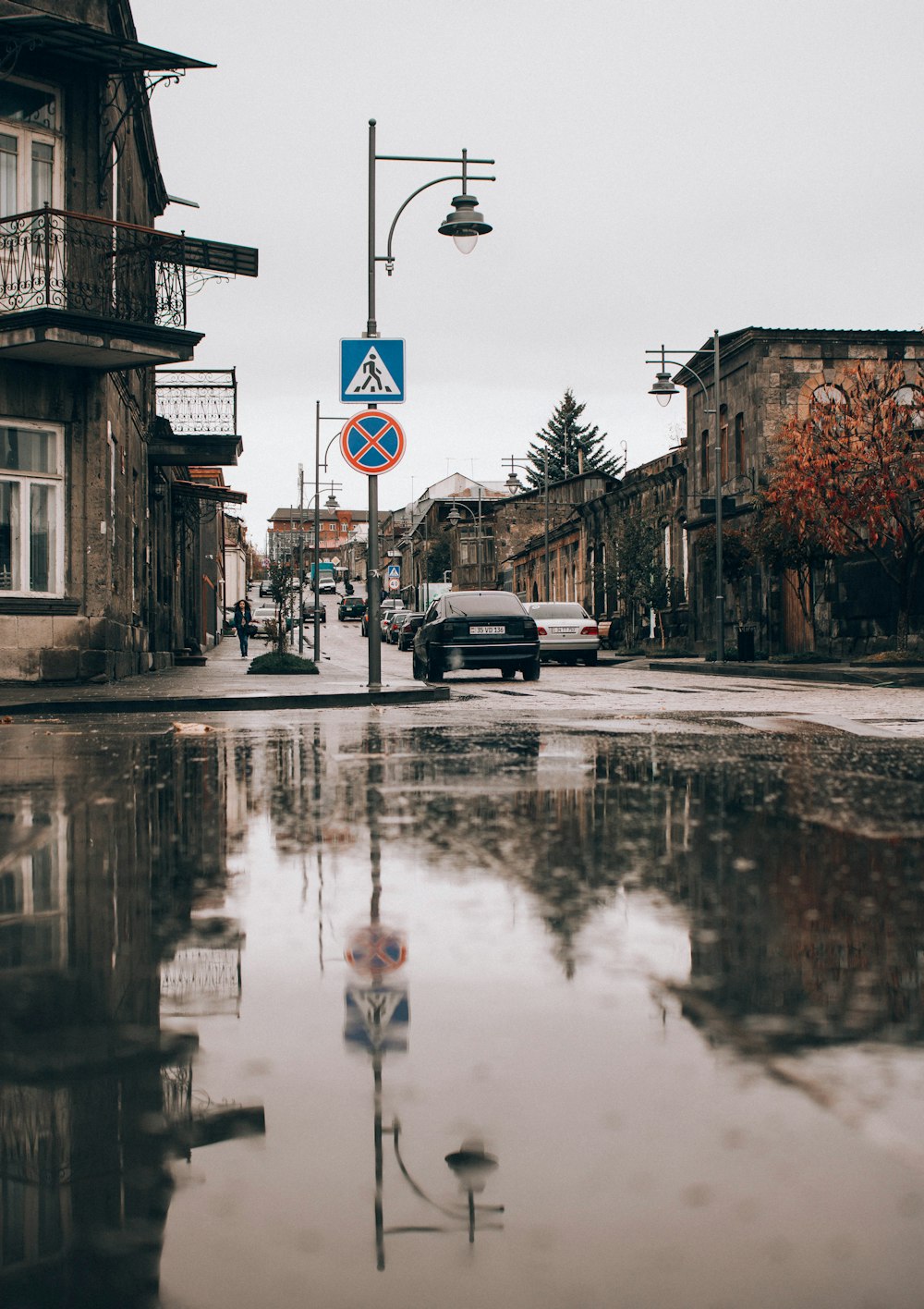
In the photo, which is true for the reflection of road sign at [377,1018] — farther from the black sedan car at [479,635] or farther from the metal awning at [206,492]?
the metal awning at [206,492]

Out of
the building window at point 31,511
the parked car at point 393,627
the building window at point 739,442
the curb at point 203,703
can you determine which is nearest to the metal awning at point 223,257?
the building window at point 31,511

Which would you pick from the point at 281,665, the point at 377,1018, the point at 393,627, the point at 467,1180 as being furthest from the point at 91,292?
the point at 393,627

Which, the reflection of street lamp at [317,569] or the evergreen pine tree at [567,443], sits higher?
the evergreen pine tree at [567,443]

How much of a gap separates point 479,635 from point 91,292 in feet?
29.0

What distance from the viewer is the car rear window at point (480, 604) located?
83.6ft

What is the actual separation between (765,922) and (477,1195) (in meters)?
2.19

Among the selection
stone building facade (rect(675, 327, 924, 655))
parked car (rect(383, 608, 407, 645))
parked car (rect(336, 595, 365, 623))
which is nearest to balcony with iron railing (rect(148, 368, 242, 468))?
stone building facade (rect(675, 327, 924, 655))

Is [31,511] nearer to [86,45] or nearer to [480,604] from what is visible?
[86,45]

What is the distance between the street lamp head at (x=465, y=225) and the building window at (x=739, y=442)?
82.1 ft

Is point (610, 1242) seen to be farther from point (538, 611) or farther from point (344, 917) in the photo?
point (538, 611)

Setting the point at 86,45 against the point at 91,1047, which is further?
the point at 86,45

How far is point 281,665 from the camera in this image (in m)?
25.8

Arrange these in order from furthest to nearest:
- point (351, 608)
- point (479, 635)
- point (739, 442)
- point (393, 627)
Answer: point (351, 608), point (393, 627), point (739, 442), point (479, 635)

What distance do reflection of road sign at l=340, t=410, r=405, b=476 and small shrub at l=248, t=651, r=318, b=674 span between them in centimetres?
809
